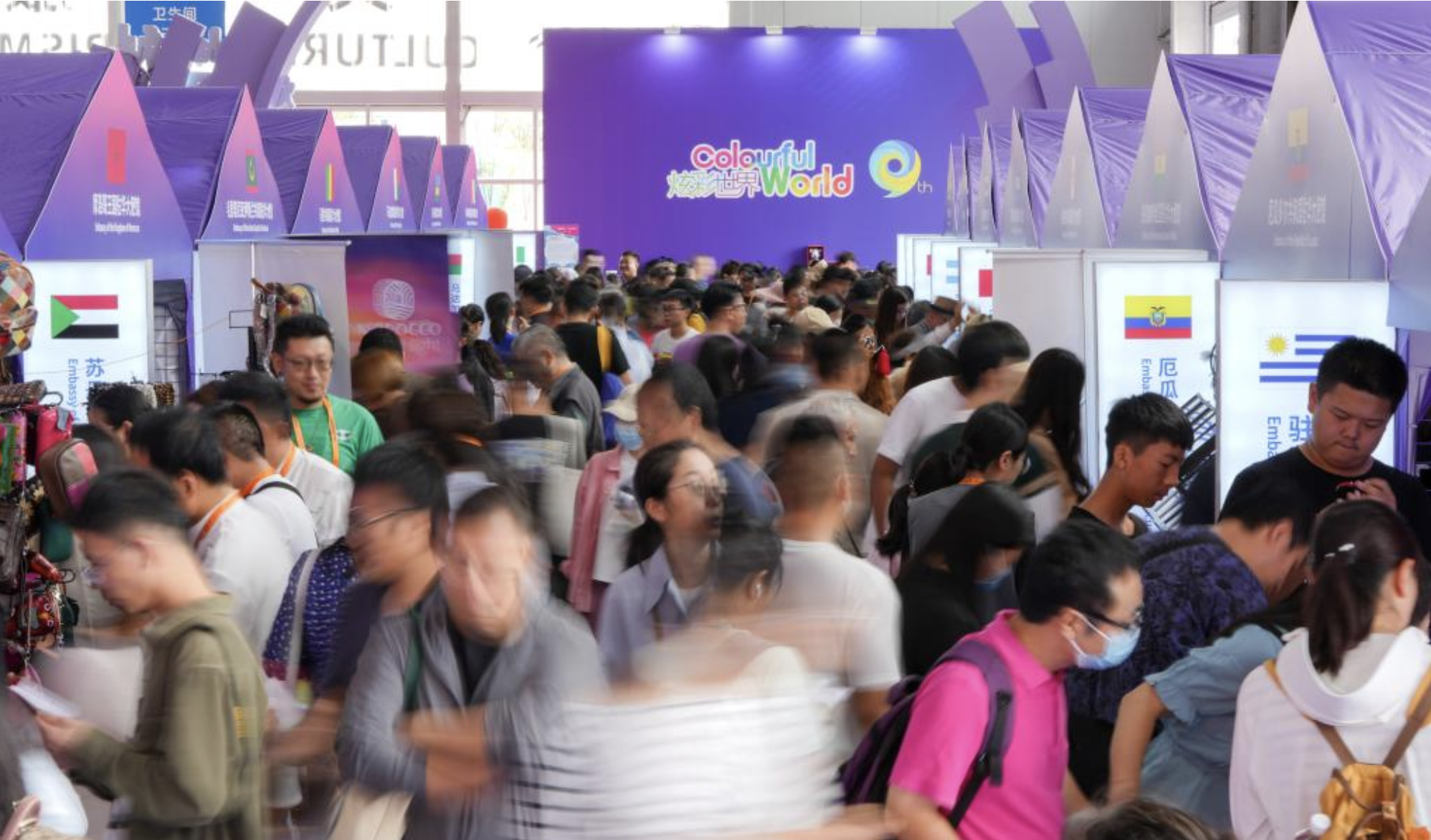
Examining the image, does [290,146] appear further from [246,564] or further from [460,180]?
[246,564]

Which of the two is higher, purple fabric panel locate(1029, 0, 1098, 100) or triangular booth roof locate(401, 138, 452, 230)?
purple fabric panel locate(1029, 0, 1098, 100)

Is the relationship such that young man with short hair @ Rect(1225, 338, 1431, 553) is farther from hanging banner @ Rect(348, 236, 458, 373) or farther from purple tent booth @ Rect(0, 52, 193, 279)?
purple tent booth @ Rect(0, 52, 193, 279)

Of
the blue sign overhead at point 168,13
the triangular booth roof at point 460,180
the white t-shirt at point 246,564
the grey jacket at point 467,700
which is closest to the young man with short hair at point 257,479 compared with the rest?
the white t-shirt at point 246,564

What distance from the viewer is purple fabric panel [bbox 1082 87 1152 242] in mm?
9195

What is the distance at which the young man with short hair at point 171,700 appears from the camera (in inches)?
91.7

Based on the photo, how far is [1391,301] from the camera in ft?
16.9

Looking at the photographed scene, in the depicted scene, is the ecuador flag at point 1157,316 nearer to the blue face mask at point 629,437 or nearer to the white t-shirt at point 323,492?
the blue face mask at point 629,437

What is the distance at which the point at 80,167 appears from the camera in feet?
27.7

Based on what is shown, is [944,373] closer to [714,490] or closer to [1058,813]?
[714,490]

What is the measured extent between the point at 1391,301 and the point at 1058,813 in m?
3.23

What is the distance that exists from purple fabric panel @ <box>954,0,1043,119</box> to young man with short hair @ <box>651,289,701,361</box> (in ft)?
35.4

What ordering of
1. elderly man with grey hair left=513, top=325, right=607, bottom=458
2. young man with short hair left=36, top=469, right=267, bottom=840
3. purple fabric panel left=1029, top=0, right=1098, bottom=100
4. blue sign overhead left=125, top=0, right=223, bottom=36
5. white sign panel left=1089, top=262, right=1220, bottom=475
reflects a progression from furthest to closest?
blue sign overhead left=125, top=0, right=223, bottom=36
purple fabric panel left=1029, top=0, right=1098, bottom=100
white sign panel left=1089, top=262, right=1220, bottom=475
elderly man with grey hair left=513, top=325, right=607, bottom=458
young man with short hair left=36, top=469, right=267, bottom=840

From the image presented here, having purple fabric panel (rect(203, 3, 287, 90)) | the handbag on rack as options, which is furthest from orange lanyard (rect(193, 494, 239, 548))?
purple fabric panel (rect(203, 3, 287, 90))

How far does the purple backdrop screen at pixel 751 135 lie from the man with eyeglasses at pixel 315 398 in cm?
1833
